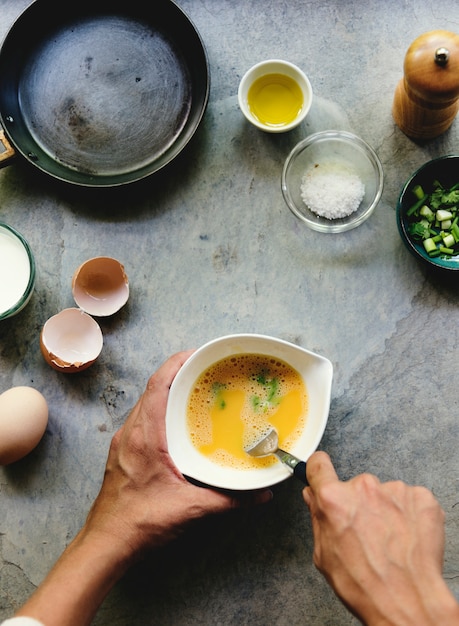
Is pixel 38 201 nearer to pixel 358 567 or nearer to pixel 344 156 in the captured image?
pixel 344 156

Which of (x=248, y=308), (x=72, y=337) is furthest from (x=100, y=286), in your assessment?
(x=248, y=308)

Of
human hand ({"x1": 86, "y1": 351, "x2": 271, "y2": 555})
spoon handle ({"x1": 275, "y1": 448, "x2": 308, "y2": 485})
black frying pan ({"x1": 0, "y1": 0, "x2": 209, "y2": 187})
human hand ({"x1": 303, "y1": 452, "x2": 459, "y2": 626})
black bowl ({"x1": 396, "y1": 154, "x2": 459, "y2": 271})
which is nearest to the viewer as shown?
human hand ({"x1": 303, "y1": 452, "x2": 459, "y2": 626})

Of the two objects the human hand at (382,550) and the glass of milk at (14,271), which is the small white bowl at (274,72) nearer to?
the glass of milk at (14,271)

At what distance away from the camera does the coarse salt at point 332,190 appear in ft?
5.06

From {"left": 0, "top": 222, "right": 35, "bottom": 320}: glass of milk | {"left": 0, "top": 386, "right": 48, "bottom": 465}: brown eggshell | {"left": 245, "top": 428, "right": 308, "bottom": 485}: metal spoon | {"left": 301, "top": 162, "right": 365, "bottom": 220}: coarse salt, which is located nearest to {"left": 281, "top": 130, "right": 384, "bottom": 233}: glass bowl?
{"left": 301, "top": 162, "right": 365, "bottom": 220}: coarse salt

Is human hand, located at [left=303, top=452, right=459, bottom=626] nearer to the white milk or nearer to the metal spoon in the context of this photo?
the metal spoon

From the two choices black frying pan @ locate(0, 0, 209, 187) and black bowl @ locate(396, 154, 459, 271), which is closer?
black bowl @ locate(396, 154, 459, 271)

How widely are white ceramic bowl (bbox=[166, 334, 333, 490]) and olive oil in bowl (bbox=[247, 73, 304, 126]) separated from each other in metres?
0.61

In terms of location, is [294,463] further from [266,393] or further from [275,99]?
[275,99]

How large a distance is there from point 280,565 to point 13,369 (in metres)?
0.87

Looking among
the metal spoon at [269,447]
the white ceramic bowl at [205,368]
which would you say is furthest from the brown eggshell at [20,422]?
the metal spoon at [269,447]

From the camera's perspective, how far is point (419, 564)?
996 millimetres

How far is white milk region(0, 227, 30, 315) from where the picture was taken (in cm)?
154

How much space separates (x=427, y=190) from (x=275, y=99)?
46 centimetres
